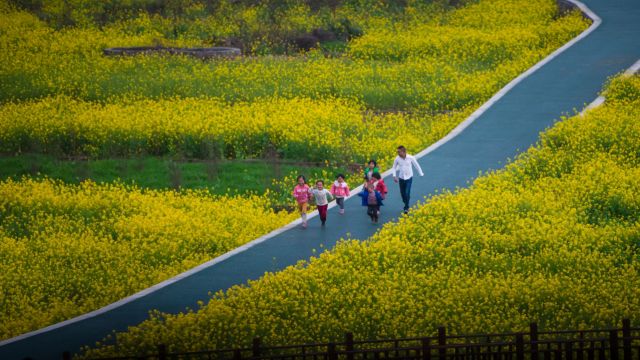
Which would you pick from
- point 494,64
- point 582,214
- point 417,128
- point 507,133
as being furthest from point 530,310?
point 494,64

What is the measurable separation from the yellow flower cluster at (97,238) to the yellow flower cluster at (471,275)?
6.51 ft

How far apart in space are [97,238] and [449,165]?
6.54m

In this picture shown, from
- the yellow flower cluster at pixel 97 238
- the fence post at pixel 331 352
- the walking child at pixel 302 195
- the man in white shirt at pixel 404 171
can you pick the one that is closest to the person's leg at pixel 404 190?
the man in white shirt at pixel 404 171

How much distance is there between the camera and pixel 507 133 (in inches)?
984

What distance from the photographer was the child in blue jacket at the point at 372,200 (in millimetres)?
19406

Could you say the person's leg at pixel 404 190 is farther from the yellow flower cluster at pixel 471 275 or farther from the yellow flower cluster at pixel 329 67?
the yellow flower cluster at pixel 329 67

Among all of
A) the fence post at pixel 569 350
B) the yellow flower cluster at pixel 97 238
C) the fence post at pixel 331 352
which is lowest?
the fence post at pixel 569 350

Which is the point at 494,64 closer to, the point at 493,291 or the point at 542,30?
the point at 542,30

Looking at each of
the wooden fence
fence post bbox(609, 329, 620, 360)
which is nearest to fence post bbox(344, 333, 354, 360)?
the wooden fence

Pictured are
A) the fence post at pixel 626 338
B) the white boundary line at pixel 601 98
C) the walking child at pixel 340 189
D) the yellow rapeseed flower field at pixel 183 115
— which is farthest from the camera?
the white boundary line at pixel 601 98

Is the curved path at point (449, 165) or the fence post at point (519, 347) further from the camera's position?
the curved path at point (449, 165)

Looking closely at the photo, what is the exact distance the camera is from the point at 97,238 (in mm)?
19969

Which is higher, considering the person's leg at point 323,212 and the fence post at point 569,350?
the person's leg at point 323,212

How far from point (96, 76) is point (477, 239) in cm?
1634
